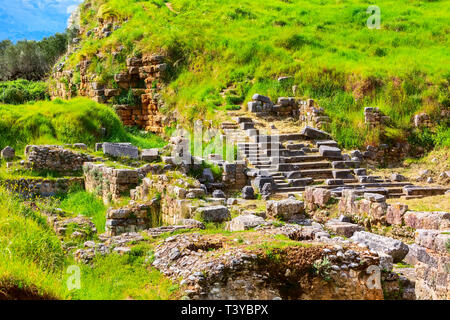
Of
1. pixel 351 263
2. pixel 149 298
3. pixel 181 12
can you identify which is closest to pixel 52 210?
pixel 149 298

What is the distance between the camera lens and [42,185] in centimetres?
1341

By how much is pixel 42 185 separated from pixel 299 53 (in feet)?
42.5

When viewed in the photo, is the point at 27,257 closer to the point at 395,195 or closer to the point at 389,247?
the point at 389,247

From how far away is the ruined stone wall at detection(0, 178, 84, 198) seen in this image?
12.8 metres

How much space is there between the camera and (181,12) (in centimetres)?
2744

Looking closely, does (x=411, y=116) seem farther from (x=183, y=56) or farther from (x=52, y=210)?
(x=52, y=210)

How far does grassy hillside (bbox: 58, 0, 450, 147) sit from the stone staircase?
1570 millimetres

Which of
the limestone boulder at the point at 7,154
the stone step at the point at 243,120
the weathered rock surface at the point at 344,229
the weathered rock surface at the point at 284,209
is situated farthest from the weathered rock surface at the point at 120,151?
the weathered rock surface at the point at 344,229

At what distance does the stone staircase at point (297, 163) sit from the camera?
48.2 feet

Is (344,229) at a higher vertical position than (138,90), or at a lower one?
lower

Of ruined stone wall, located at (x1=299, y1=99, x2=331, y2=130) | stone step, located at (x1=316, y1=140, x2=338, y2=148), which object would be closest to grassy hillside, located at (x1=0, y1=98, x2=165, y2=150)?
ruined stone wall, located at (x1=299, y1=99, x2=331, y2=130)

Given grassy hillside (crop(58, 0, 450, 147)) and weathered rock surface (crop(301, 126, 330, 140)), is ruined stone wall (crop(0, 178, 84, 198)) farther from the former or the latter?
weathered rock surface (crop(301, 126, 330, 140))

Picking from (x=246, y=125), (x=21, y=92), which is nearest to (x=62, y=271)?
(x=246, y=125)

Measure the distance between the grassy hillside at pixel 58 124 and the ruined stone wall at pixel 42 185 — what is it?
94.8 inches
